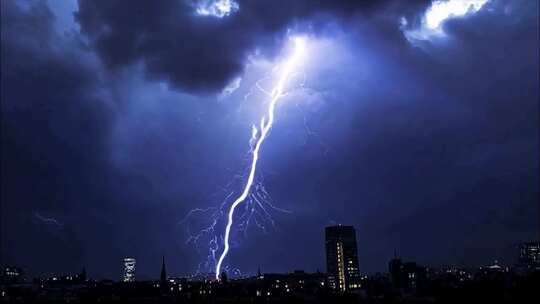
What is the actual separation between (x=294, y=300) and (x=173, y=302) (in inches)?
1072

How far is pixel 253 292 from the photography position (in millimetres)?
127875

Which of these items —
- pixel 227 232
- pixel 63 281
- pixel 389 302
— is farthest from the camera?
pixel 63 281

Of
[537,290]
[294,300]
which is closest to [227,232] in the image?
[294,300]

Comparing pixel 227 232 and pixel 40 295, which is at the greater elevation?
pixel 227 232

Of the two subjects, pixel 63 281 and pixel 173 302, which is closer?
pixel 173 302

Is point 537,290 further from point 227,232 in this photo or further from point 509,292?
point 227,232

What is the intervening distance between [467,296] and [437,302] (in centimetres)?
523

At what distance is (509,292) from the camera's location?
76.8 m

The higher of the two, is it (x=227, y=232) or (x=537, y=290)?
(x=227, y=232)

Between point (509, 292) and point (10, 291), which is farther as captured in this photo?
point (10, 291)

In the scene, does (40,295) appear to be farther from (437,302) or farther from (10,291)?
(437,302)

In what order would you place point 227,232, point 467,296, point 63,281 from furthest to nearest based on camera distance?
point 63,281
point 467,296
point 227,232

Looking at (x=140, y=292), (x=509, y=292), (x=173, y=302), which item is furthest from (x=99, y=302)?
(x=509, y=292)

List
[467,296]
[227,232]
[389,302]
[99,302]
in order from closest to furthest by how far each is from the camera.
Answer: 1. [227,232]
2. [467,296]
3. [389,302]
4. [99,302]
